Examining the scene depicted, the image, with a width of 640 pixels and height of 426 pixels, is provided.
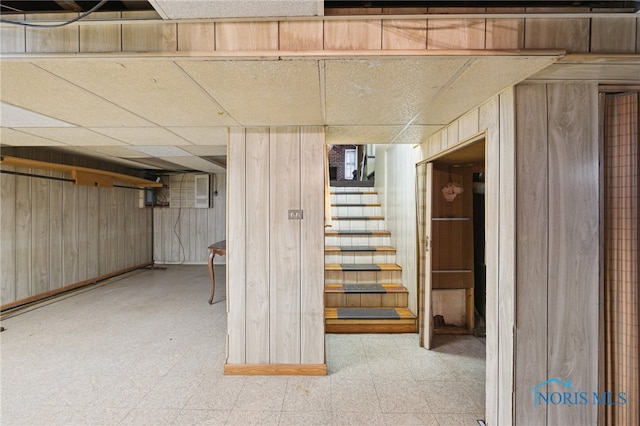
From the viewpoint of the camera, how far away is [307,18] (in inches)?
47.0

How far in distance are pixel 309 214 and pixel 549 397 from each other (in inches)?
68.0

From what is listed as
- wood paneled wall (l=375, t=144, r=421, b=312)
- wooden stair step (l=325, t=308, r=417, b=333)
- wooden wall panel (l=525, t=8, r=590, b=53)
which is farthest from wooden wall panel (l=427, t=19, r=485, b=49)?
wooden stair step (l=325, t=308, r=417, b=333)

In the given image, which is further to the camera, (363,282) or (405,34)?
(363,282)

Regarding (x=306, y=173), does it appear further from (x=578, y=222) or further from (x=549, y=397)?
(x=549, y=397)

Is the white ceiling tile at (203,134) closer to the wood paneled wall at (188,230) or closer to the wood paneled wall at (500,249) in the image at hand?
the wood paneled wall at (500,249)

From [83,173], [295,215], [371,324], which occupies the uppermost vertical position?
[83,173]

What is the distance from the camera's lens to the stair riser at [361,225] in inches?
165

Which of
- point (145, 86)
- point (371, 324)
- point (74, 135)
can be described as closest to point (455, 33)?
point (145, 86)

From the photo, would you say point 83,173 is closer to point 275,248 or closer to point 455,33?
point 275,248

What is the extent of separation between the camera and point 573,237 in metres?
1.45

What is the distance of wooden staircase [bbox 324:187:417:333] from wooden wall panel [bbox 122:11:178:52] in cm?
238

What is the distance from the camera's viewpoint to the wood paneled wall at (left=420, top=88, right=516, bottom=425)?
1474mm

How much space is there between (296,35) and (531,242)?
4.91 ft

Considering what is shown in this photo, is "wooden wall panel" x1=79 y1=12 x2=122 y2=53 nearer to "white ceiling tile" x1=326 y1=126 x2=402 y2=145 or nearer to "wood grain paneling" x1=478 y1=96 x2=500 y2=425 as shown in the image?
"white ceiling tile" x1=326 y1=126 x2=402 y2=145
